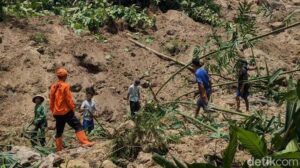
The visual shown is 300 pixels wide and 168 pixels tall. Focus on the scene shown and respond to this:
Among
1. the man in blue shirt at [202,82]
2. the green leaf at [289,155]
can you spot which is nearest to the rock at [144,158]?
the green leaf at [289,155]

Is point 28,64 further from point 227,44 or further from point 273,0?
point 273,0

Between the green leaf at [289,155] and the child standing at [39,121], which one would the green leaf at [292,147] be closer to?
the green leaf at [289,155]

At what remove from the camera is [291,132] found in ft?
9.52

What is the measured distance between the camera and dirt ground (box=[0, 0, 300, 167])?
1136cm

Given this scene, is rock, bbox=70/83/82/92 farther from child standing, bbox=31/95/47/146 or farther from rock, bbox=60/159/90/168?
rock, bbox=60/159/90/168

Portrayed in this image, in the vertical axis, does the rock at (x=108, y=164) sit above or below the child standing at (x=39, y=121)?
above

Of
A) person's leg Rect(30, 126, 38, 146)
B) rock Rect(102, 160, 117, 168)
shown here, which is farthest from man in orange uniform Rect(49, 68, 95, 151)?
rock Rect(102, 160, 117, 168)

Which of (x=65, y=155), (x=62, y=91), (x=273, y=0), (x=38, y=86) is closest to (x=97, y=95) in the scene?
(x=38, y=86)

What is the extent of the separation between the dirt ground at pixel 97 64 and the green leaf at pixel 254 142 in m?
7.50

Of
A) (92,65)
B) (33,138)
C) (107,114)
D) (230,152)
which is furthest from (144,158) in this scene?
(92,65)

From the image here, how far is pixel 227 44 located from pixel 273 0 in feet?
41.9

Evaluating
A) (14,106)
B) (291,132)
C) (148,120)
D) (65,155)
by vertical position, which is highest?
(291,132)

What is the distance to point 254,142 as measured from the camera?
272 cm

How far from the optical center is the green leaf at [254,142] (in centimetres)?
270
